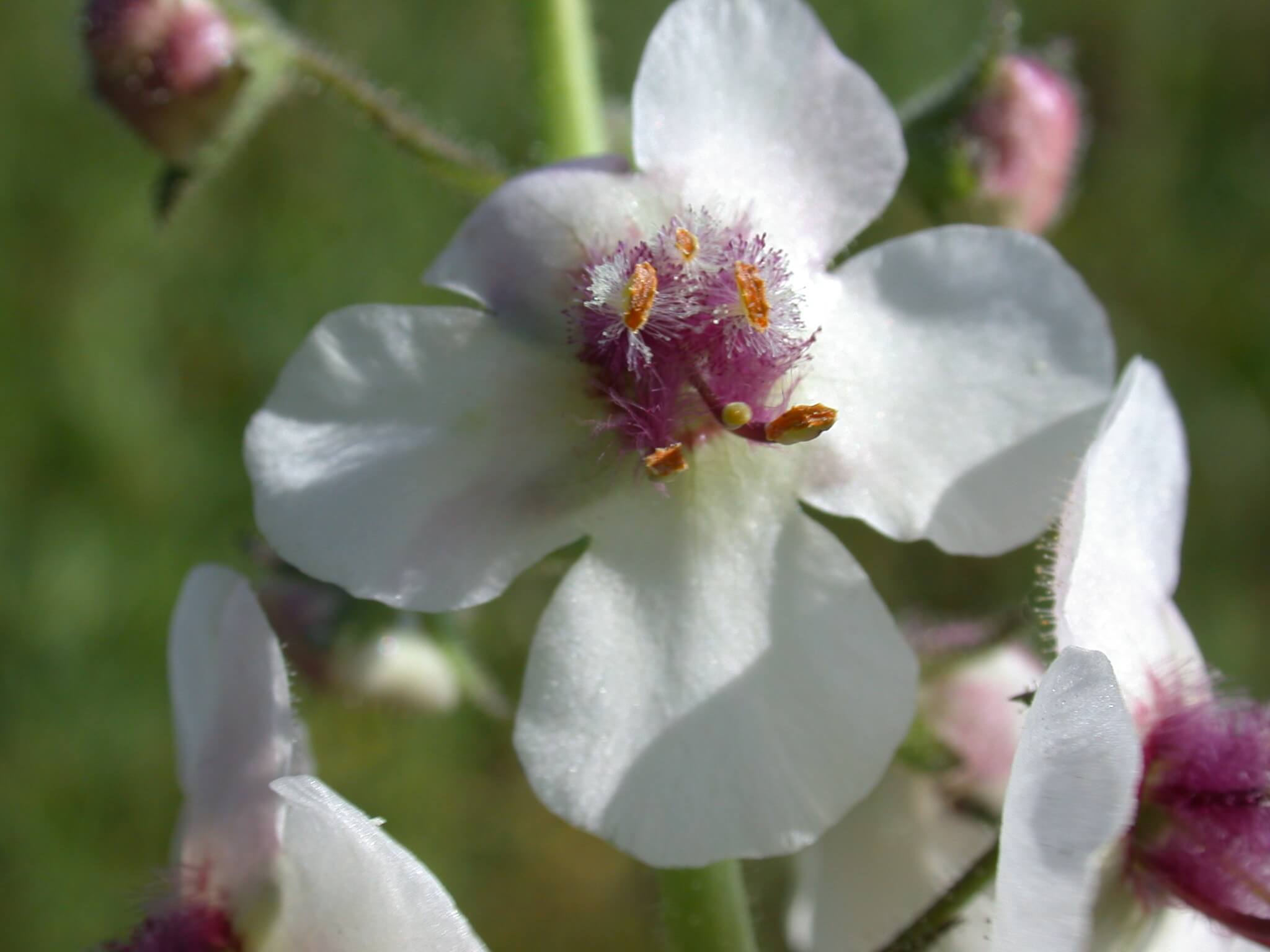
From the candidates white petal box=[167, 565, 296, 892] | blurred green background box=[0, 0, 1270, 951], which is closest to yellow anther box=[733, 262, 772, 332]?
white petal box=[167, 565, 296, 892]

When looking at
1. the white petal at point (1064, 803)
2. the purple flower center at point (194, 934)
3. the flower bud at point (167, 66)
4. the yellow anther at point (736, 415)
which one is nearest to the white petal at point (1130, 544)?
the white petal at point (1064, 803)

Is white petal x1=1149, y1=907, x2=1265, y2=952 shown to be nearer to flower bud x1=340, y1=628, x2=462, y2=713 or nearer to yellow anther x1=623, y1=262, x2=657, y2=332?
yellow anther x1=623, y1=262, x2=657, y2=332

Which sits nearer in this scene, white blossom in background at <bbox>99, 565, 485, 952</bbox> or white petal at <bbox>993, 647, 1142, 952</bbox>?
white petal at <bbox>993, 647, 1142, 952</bbox>

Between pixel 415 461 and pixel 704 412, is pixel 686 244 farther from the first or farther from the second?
pixel 415 461

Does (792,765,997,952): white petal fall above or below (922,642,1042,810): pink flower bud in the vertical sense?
below

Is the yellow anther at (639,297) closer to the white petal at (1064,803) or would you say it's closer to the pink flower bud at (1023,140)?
the white petal at (1064,803)

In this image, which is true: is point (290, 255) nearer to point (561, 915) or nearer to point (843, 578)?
point (561, 915)
